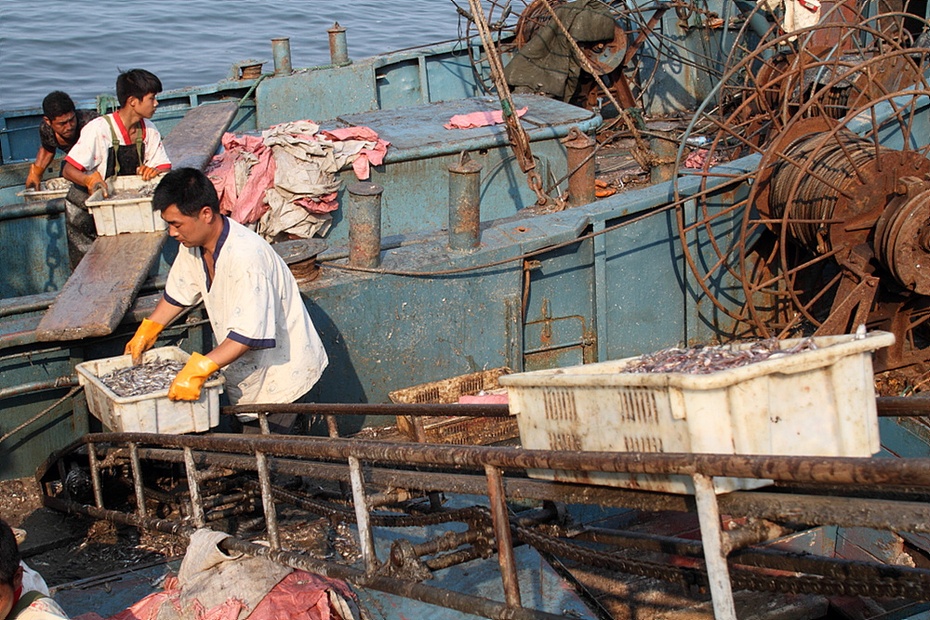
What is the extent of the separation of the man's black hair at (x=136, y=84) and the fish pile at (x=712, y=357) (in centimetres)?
441

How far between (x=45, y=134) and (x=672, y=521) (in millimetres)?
5857

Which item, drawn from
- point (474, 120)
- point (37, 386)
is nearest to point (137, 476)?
point (37, 386)

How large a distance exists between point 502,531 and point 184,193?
2.34 meters

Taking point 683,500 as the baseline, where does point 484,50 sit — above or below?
above

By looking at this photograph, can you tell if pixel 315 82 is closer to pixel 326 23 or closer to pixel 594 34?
pixel 594 34

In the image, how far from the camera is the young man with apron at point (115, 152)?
21.4 feet

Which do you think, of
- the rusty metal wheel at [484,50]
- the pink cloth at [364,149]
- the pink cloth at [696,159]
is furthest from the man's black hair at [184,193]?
the rusty metal wheel at [484,50]

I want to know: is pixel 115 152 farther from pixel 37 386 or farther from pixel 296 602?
pixel 296 602

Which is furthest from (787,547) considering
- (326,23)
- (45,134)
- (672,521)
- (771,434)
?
(326,23)

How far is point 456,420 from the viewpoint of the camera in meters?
6.95

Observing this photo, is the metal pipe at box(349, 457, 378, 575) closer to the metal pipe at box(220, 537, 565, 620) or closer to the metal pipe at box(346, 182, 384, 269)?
the metal pipe at box(220, 537, 565, 620)

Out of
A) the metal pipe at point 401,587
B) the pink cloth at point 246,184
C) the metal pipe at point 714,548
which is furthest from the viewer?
the pink cloth at point 246,184

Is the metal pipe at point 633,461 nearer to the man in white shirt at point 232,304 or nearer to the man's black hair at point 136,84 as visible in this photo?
the man in white shirt at point 232,304

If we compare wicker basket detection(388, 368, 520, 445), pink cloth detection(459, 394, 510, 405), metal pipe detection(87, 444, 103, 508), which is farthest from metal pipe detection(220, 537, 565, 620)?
pink cloth detection(459, 394, 510, 405)
